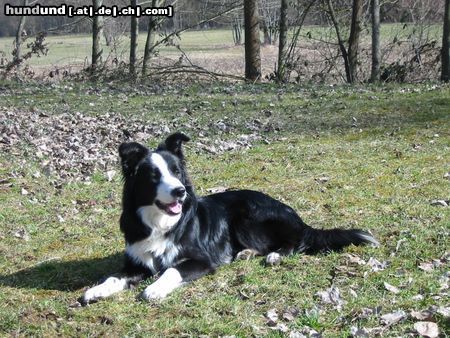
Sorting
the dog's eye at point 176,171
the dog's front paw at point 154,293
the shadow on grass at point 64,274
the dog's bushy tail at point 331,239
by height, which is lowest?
the shadow on grass at point 64,274

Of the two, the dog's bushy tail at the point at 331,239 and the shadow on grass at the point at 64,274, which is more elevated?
the dog's bushy tail at the point at 331,239

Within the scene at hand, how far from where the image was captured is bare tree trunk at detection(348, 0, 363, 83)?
1873 centimetres

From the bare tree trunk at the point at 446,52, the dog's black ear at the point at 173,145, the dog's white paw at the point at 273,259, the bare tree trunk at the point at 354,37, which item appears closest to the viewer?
the dog's black ear at the point at 173,145

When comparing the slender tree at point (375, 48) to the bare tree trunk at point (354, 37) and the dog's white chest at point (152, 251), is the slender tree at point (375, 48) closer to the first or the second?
the bare tree trunk at point (354, 37)

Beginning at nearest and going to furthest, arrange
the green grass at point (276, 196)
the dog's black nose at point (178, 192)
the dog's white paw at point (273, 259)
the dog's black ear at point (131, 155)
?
the green grass at point (276, 196) → the dog's black nose at point (178, 192) → the dog's black ear at point (131, 155) → the dog's white paw at point (273, 259)

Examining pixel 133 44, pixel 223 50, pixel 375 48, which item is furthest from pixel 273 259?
pixel 223 50

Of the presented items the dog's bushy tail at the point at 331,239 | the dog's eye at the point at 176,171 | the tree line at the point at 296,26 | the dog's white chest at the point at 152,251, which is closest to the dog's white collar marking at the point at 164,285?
the dog's white chest at the point at 152,251

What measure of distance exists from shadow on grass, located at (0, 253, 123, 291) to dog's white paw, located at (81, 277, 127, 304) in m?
0.37

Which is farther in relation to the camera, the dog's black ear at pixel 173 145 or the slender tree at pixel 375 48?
the slender tree at pixel 375 48

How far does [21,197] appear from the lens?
8133 millimetres

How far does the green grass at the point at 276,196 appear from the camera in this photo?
4.65 meters

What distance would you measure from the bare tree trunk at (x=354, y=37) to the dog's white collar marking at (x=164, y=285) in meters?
14.9

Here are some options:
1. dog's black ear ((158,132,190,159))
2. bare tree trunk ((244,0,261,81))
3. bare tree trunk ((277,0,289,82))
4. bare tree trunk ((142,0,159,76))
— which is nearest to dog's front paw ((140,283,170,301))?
dog's black ear ((158,132,190,159))

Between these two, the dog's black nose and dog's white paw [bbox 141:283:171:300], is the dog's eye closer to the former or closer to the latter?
the dog's black nose
